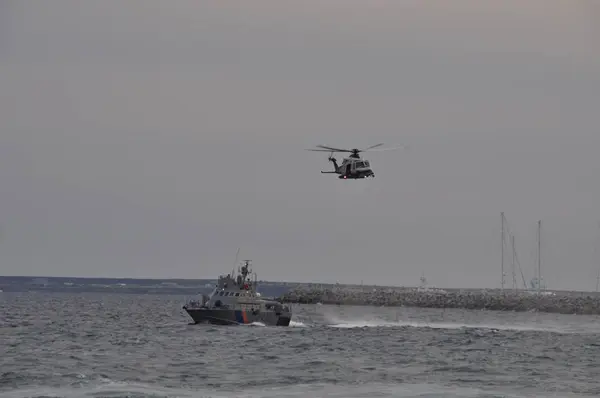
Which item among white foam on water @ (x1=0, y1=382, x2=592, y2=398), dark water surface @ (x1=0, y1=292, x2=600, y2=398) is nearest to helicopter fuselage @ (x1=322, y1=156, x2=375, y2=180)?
dark water surface @ (x1=0, y1=292, x2=600, y2=398)

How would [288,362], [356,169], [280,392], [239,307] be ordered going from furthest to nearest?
[239,307], [356,169], [288,362], [280,392]

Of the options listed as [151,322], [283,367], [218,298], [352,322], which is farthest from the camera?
[352,322]

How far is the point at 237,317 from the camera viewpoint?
10175cm

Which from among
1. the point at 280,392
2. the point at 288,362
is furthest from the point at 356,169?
the point at 280,392

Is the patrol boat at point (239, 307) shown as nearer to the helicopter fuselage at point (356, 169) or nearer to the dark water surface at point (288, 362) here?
the dark water surface at point (288, 362)

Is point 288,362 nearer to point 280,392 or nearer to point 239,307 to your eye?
point 280,392

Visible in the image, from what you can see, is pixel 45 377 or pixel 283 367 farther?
pixel 283 367

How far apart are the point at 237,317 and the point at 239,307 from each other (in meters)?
0.90

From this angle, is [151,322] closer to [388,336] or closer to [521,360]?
[388,336]

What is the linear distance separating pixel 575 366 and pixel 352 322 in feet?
198

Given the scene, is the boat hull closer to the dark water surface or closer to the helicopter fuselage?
the dark water surface

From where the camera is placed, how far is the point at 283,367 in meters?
65.6

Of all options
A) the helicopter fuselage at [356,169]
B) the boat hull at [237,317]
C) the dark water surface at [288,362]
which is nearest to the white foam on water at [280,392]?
the dark water surface at [288,362]

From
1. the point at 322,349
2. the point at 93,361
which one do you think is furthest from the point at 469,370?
the point at 93,361
